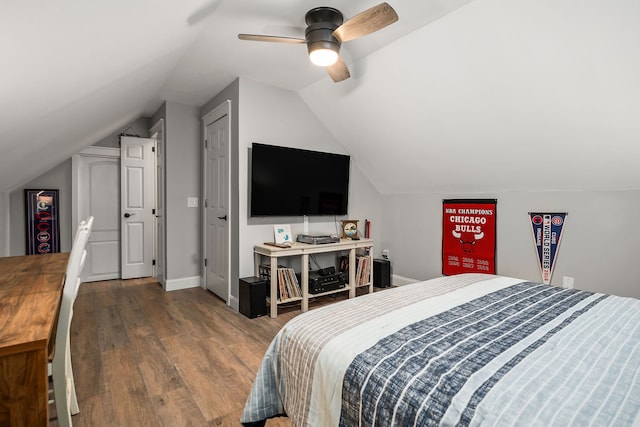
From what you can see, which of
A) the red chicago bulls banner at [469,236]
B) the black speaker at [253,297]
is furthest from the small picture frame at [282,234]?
the red chicago bulls banner at [469,236]

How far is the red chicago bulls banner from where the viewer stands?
11.3 ft

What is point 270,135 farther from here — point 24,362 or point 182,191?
point 24,362

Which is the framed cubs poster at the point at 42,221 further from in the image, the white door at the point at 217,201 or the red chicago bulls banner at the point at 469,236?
the red chicago bulls banner at the point at 469,236

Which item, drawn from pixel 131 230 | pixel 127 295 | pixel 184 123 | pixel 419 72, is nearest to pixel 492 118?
pixel 419 72

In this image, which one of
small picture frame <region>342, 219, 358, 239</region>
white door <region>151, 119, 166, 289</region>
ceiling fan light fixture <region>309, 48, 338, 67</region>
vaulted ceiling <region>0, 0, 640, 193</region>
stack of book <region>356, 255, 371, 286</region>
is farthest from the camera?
white door <region>151, 119, 166, 289</region>

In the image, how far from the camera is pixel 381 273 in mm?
4223

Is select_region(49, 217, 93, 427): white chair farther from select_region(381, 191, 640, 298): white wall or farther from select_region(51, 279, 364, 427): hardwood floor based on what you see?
select_region(381, 191, 640, 298): white wall

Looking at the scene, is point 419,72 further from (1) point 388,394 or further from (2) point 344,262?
(1) point 388,394

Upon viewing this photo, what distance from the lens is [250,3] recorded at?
2.16 metres

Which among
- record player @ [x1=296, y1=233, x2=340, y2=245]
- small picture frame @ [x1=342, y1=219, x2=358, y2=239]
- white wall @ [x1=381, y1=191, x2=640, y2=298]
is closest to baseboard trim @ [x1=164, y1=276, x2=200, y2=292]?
record player @ [x1=296, y1=233, x2=340, y2=245]

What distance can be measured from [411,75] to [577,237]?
205 cm

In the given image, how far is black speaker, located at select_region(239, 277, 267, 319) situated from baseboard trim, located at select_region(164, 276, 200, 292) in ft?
4.46

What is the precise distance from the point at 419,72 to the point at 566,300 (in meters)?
2.04

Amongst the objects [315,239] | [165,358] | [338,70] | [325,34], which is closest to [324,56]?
[325,34]
